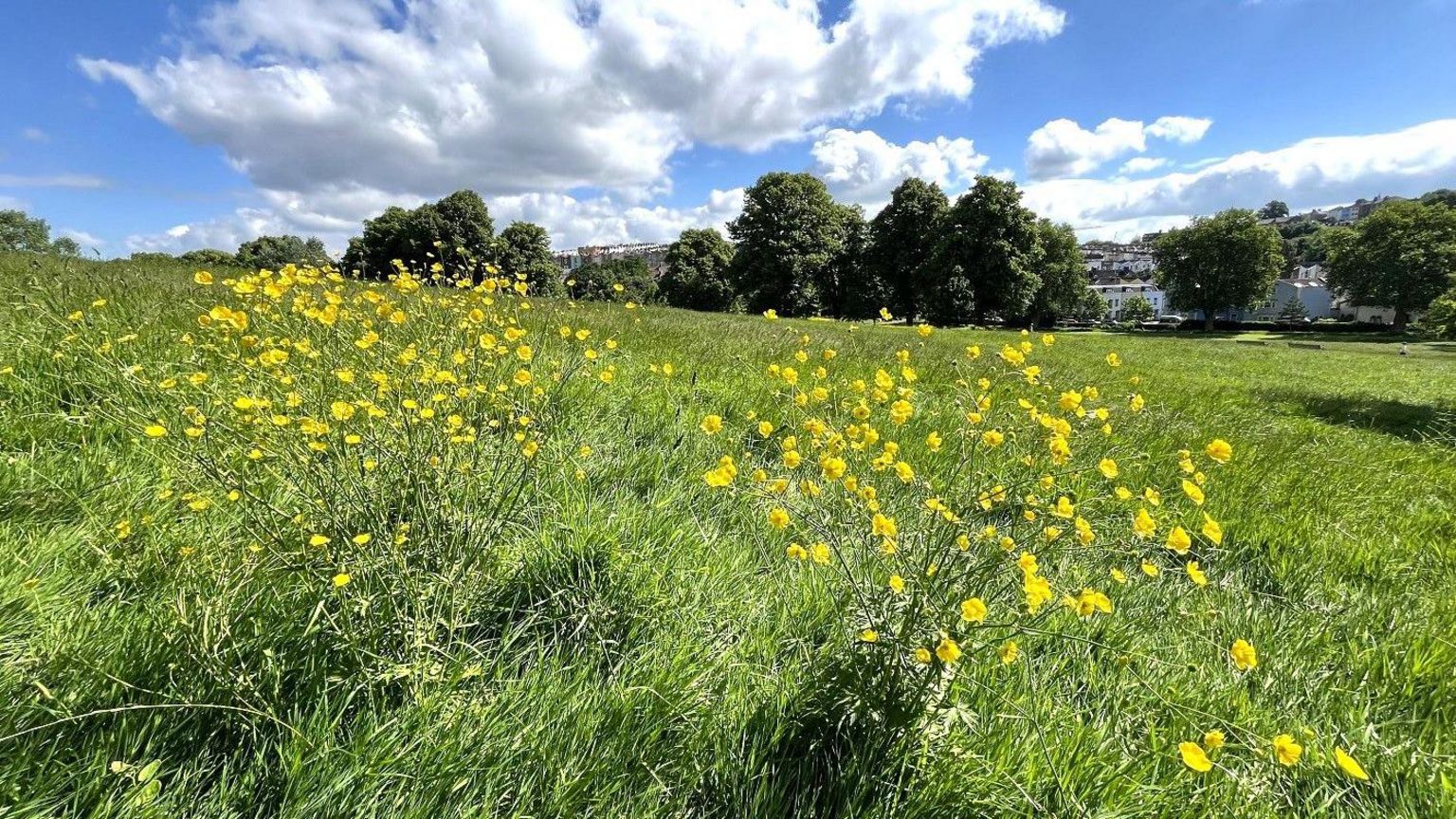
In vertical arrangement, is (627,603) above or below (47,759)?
below

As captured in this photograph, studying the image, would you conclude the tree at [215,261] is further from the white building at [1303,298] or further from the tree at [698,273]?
the white building at [1303,298]

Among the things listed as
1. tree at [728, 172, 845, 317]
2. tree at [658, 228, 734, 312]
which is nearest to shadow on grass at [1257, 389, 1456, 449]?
tree at [728, 172, 845, 317]

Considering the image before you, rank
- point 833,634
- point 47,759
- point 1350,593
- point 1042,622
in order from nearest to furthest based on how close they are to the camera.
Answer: point 47,759, point 833,634, point 1042,622, point 1350,593

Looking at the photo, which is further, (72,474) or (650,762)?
(72,474)

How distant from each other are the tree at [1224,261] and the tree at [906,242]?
A: 29347 millimetres

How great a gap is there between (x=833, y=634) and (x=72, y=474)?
3.14 meters

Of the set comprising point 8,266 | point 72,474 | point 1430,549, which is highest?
point 8,266

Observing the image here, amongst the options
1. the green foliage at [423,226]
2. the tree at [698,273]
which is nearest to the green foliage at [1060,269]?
the tree at [698,273]

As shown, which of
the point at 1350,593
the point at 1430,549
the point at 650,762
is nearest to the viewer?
the point at 650,762

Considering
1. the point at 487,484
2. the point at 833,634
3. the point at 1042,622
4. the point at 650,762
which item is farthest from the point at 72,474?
the point at 1042,622

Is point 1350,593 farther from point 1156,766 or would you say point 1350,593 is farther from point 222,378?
point 222,378

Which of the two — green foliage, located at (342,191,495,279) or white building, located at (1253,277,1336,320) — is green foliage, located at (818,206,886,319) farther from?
white building, located at (1253,277,1336,320)

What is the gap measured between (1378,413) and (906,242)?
33.0 metres

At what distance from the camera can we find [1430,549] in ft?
11.1
